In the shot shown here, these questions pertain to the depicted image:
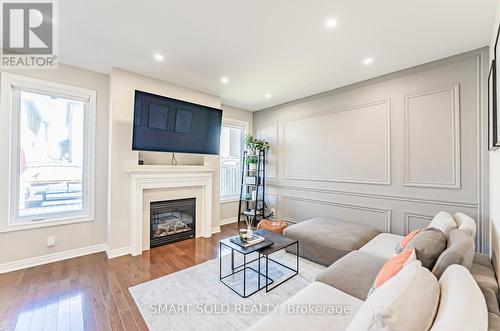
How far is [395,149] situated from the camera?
3098mm


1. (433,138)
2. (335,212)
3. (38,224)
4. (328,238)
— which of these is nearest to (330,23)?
(433,138)

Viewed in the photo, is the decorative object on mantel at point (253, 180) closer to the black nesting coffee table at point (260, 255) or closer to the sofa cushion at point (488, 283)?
the black nesting coffee table at point (260, 255)

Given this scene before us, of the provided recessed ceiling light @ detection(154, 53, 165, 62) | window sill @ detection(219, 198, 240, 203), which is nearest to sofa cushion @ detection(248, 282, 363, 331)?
recessed ceiling light @ detection(154, 53, 165, 62)

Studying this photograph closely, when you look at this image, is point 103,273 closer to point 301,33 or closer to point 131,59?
point 131,59

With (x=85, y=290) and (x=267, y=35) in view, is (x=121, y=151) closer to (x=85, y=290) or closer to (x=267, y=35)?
(x=85, y=290)

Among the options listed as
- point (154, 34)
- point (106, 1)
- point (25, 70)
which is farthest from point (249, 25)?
point (25, 70)

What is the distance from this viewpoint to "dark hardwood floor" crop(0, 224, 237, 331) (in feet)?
5.98

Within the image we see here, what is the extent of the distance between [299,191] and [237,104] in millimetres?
2283

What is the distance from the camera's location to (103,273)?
261cm

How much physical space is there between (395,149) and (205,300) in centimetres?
311

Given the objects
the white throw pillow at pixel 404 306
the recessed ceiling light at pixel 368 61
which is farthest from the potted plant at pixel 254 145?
the white throw pillow at pixel 404 306

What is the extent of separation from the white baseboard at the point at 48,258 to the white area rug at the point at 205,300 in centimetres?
140

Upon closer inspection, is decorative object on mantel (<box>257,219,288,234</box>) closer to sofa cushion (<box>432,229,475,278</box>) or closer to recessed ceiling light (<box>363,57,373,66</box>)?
sofa cushion (<box>432,229,475,278</box>)

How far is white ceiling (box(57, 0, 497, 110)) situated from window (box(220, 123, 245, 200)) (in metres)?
1.75
